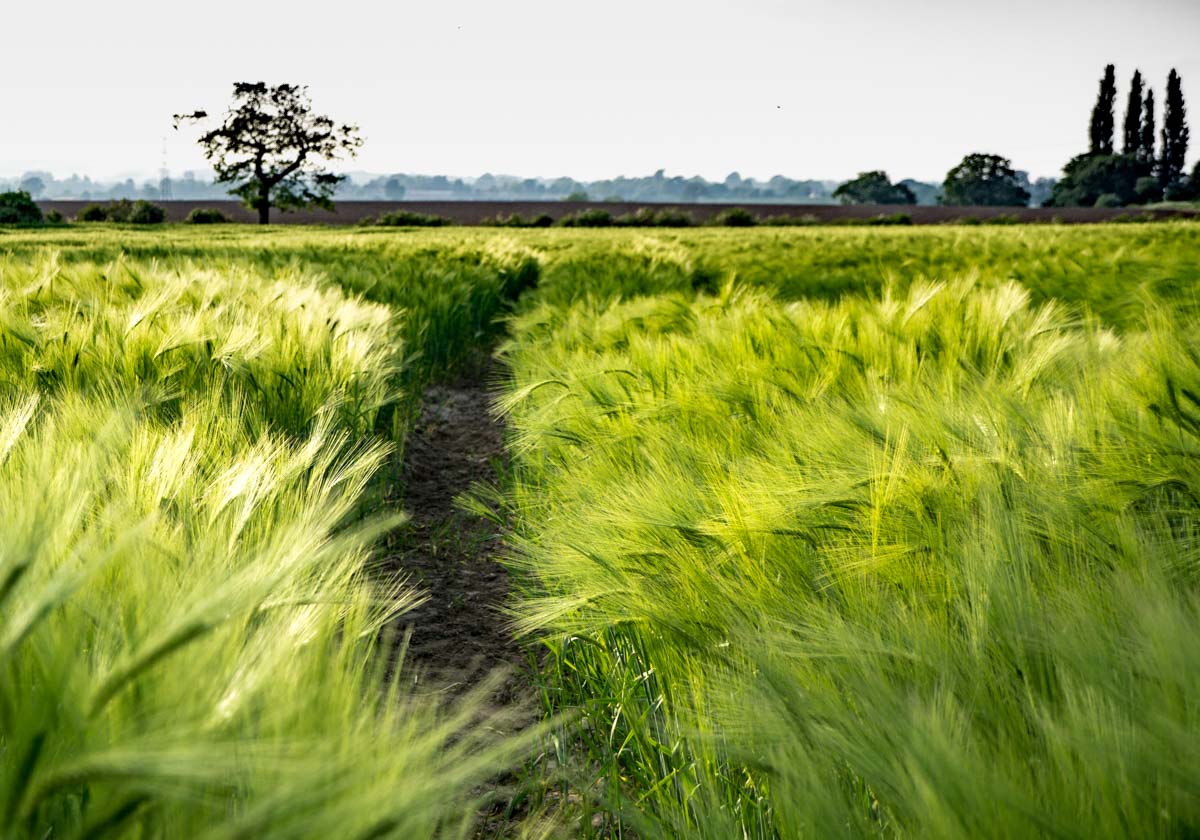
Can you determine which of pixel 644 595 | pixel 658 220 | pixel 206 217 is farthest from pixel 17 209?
pixel 644 595

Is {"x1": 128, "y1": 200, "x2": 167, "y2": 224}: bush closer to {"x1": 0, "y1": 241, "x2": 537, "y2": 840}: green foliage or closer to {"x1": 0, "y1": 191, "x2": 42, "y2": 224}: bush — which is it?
{"x1": 0, "y1": 191, "x2": 42, "y2": 224}: bush

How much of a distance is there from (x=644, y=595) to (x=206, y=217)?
5197 cm

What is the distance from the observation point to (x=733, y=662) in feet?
3.76

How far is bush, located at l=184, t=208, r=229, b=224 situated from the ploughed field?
49006mm

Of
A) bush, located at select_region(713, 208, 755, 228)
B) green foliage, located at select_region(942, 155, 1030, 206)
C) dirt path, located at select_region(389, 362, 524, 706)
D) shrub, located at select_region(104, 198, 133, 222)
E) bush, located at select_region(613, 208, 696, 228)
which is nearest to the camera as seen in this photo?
dirt path, located at select_region(389, 362, 524, 706)

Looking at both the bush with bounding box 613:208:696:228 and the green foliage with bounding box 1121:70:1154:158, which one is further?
the green foliage with bounding box 1121:70:1154:158

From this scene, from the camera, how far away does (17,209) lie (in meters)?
31.9

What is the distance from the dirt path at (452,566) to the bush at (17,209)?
33.5 m

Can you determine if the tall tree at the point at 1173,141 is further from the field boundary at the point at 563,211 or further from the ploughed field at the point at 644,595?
the ploughed field at the point at 644,595

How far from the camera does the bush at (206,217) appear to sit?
4675 cm

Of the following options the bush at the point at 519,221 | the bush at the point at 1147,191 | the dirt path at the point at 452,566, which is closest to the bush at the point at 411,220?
the bush at the point at 519,221

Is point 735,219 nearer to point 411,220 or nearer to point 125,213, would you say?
point 411,220

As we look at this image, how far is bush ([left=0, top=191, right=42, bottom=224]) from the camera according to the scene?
3114 centimetres

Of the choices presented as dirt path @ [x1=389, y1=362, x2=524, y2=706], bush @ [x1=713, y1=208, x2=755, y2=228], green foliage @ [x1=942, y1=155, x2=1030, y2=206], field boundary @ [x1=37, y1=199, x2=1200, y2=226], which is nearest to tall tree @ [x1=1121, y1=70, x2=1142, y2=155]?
green foliage @ [x1=942, y1=155, x2=1030, y2=206]
